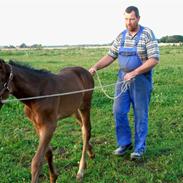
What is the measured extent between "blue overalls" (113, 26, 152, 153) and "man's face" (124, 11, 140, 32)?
0.15 m

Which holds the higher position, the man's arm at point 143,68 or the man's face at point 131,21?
the man's face at point 131,21

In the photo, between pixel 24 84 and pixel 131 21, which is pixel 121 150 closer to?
pixel 131 21

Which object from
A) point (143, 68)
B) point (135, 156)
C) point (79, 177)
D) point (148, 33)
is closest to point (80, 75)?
point (143, 68)

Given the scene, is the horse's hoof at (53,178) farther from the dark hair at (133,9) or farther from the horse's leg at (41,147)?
the dark hair at (133,9)

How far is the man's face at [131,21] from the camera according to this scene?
666cm

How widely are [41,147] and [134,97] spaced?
230cm

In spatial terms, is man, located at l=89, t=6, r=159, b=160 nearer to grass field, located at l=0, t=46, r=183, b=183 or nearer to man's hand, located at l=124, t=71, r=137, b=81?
man's hand, located at l=124, t=71, r=137, b=81

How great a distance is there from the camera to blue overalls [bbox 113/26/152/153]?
689cm

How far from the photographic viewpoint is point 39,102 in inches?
216

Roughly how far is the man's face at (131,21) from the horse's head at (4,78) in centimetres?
250

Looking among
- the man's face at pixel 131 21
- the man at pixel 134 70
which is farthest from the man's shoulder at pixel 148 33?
the man's face at pixel 131 21

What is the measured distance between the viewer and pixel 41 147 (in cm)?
541

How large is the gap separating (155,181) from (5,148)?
9.73ft

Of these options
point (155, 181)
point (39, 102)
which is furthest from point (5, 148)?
point (155, 181)
